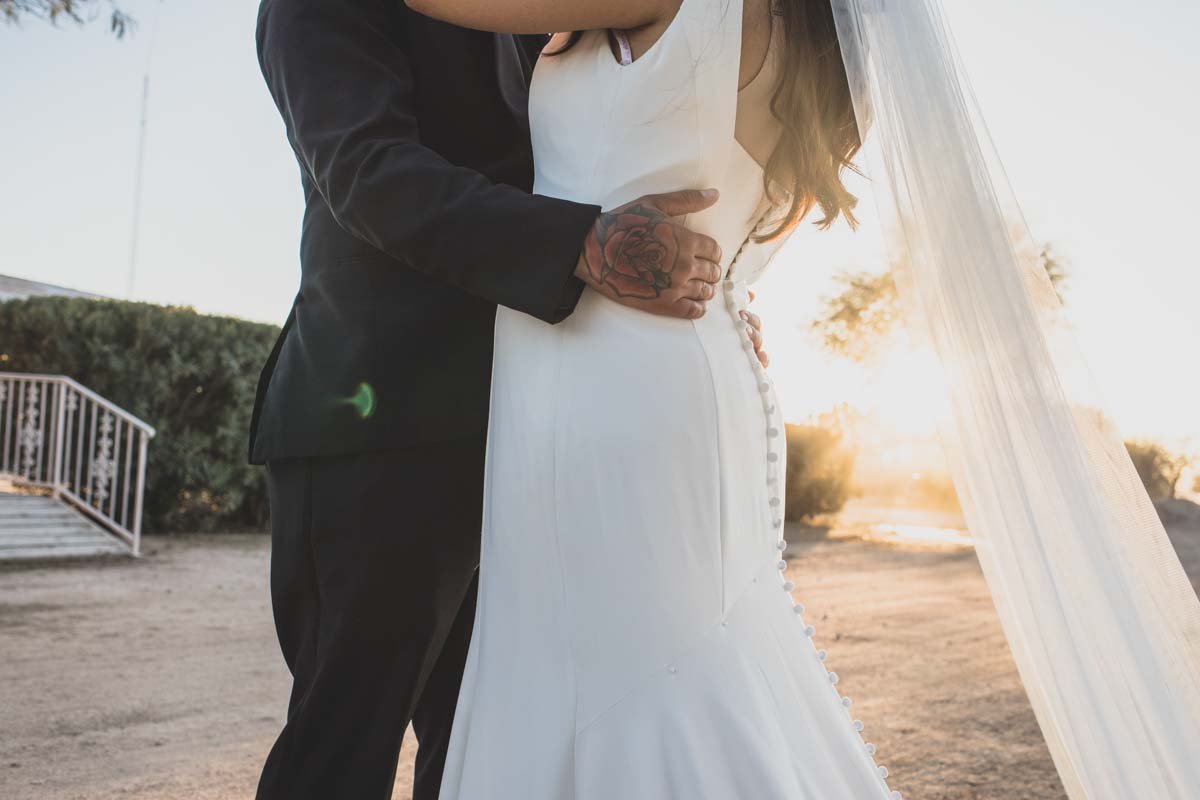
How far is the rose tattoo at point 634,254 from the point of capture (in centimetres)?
136

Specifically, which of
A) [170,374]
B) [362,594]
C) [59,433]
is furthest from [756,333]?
[170,374]

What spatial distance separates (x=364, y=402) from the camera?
152 centimetres

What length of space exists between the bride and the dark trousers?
0.41 ft

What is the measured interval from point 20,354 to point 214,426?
7.23 feet

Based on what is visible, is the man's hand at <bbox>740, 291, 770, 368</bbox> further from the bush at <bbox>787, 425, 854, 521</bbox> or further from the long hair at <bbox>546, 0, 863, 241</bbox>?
the bush at <bbox>787, 425, 854, 521</bbox>

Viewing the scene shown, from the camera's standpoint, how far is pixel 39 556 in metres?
8.52

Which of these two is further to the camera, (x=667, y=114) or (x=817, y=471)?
(x=817, y=471)

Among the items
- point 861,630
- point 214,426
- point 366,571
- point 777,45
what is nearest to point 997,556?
point 777,45

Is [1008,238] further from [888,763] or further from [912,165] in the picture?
[888,763]

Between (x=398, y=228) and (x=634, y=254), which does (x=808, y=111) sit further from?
(x=398, y=228)

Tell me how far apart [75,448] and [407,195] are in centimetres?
1173

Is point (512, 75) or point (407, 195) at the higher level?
point (512, 75)

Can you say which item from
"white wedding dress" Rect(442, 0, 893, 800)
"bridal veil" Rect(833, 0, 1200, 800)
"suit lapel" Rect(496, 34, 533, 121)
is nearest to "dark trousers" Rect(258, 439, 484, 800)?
"white wedding dress" Rect(442, 0, 893, 800)

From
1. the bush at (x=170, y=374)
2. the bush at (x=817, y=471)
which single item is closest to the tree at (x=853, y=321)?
the bush at (x=817, y=471)
